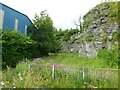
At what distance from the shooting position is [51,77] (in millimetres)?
10227

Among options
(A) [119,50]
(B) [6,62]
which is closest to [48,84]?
(A) [119,50]

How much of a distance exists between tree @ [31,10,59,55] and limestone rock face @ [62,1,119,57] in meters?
2.97

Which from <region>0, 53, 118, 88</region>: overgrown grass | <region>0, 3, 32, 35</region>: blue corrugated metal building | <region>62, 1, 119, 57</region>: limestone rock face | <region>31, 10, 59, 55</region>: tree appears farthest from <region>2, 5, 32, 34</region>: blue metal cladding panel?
<region>0, 53, 118, 88</region>: overgrown grass

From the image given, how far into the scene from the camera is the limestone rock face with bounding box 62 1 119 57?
18141 millimetres

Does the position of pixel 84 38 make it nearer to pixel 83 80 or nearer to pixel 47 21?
pixel 47 21

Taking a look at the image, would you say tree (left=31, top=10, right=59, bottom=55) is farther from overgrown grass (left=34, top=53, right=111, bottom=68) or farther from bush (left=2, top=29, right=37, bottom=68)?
bush (left=2, top=29, right=37, bottom=68)

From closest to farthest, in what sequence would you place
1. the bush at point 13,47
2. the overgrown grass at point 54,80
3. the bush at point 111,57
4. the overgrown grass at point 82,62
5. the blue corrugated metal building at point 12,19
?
the overgrown grass at point 54,80, the bush at point 111,57, the overgrown grass at point 82,62, the bush at point 13,47, the blue corrugated metal building at point 12,19

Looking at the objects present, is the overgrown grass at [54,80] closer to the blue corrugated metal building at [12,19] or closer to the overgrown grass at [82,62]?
the overgrown grass at [82,62]

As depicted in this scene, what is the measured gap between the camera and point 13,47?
17.4m

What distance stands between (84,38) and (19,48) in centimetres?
675

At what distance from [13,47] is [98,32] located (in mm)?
6906

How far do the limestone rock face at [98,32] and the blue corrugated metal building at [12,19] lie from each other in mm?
5520

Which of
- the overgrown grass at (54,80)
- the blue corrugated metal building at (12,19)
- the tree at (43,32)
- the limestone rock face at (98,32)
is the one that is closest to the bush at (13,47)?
the blue corrugated metal building at (12,19)

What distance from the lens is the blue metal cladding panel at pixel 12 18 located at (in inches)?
810
